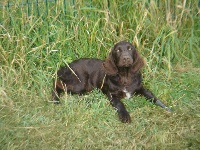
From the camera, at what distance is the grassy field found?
331cm

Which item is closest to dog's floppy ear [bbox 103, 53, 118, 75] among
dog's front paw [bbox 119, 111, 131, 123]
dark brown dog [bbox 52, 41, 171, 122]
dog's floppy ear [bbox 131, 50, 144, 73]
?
dark brown dog [bbox 52, 41, 171, 122]

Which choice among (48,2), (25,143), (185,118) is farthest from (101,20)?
(25,143)

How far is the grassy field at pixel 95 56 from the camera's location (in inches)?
130

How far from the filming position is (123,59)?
12.3 feet

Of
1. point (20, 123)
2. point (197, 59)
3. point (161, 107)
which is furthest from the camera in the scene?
point (197, 59)

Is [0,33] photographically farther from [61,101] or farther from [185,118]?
[185,118]

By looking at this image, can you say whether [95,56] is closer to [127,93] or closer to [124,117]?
[127,93]

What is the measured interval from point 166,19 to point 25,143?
7.54ft

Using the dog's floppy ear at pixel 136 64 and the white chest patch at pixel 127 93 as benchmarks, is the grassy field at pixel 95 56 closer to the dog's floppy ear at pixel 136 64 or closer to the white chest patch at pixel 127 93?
the white chest patch at pixel 127 93

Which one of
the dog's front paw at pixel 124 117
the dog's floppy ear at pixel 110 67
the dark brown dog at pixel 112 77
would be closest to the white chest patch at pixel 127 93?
the dark brown dog at pixel 112 77

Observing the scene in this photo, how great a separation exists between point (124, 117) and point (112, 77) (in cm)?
65

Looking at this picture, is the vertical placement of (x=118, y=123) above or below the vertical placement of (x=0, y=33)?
below

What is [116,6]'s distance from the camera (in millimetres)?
4363

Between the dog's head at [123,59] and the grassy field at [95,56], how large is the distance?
308 millimetres
